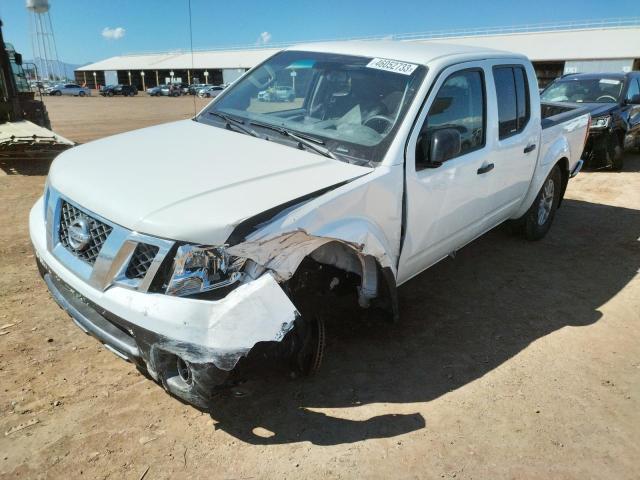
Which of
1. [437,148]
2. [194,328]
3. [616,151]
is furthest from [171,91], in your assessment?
[194,328]

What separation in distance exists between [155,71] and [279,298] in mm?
87403

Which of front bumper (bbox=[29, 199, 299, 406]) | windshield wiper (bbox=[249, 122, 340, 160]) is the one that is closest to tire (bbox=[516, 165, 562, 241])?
windshield wiper (bbox=[249, 122, 340, 160])

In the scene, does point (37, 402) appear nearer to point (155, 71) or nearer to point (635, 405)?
point (635, 405)

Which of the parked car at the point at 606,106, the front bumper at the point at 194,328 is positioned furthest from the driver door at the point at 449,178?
the parked car at the point at 606,106

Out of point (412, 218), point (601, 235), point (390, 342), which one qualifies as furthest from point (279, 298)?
point (601, 235)

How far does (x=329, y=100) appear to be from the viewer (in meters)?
3.54

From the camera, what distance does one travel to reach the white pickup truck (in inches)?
87.9

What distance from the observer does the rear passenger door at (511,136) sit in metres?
4.05

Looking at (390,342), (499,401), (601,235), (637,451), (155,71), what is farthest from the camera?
(155,71)

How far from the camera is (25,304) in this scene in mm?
3889

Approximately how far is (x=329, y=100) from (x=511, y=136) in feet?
5.50

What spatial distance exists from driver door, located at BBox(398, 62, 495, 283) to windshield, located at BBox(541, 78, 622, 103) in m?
6.71

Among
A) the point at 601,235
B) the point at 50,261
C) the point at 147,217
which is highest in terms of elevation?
the point at 147,217

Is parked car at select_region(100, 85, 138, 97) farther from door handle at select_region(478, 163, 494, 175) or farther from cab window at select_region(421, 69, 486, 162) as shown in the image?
door handle at select_region(478, 163, 494, 175)
